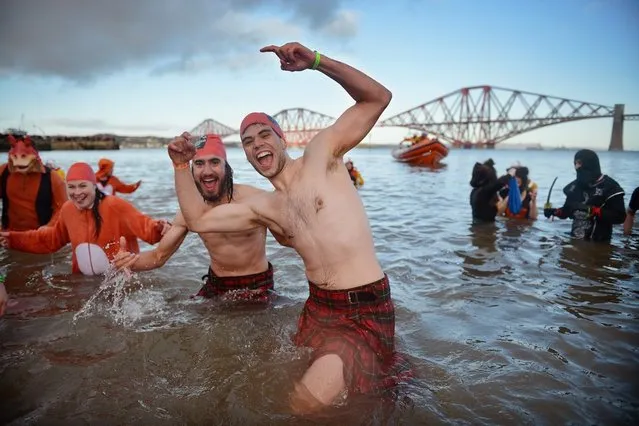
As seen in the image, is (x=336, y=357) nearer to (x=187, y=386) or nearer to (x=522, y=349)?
(x=187, y=386)

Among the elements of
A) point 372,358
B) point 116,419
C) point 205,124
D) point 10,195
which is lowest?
point 116,419

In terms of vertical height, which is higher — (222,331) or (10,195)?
(10,195)

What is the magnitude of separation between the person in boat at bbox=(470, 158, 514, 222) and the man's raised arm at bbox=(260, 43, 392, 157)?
668cm

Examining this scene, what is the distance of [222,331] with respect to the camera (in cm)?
350

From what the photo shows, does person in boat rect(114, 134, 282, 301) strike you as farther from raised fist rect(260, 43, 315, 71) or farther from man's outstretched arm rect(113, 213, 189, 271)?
raised fist rect(260, 43, 315, 71)

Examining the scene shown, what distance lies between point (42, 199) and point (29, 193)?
182 mm

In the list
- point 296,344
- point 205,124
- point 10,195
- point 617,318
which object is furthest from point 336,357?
point 205,124

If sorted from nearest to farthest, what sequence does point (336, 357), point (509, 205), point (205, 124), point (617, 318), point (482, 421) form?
point (482, 421), point (336, 357), point (617, 318), point (509, 205), point (205, 124)

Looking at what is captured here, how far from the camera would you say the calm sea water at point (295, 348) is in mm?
2439

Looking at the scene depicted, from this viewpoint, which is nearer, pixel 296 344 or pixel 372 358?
pixel 372 358

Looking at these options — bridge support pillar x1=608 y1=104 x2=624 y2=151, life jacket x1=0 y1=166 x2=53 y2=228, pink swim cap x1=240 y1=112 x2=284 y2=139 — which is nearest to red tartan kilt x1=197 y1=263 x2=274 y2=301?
pink swim cap x1=240 y1=112 x2=284 y2=139

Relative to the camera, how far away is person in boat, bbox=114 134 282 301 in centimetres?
375

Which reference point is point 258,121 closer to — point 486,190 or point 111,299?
point 111,299

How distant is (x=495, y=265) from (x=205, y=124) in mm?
141375
